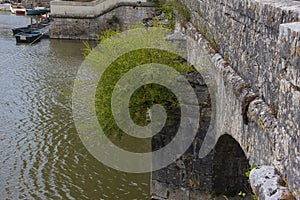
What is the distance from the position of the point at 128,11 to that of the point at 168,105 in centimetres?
1929

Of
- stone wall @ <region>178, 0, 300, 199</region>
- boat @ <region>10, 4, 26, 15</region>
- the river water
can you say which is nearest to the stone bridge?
stone wall @ <region>178, 0, 300, 199</region>

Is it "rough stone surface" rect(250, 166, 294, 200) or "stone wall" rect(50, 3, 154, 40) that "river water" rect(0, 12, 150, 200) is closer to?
"rough stone surface" rect(250, 166, 294, 200)

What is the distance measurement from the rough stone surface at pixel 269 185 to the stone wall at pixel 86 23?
23.7 m

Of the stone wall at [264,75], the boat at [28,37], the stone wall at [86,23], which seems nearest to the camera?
the stone wall at [264,75]

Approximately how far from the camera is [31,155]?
10711 millimetres

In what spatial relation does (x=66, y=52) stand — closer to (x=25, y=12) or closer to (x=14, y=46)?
(x=14, y=46)

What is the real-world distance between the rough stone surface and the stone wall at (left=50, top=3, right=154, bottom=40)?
2373 centimetres

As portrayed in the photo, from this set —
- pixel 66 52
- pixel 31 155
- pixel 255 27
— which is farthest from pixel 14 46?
pixel 255 27

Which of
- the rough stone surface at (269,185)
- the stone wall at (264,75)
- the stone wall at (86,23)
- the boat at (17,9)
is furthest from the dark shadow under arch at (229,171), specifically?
the boat at (17,9)

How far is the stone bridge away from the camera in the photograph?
3109 millimetres

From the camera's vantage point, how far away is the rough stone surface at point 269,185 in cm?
307

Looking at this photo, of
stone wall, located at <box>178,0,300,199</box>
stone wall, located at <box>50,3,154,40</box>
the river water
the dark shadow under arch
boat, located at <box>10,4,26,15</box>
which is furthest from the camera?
boat, located at <box>10,4,26,15</box>

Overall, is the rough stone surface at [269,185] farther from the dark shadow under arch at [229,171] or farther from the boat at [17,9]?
the boat at [17,9]

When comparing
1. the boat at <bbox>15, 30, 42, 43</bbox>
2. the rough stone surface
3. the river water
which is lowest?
the boat at <bbox>15, 30, 42, 43</bbox>
